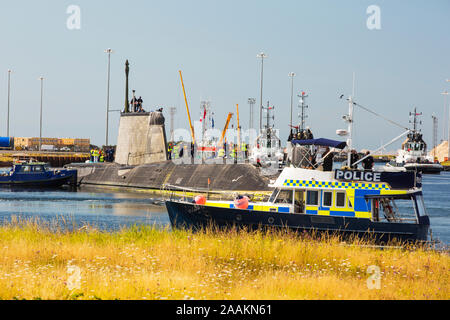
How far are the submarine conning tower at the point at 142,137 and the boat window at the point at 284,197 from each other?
44497mm

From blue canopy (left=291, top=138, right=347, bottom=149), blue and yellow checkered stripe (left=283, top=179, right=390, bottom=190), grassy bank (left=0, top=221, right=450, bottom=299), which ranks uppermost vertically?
blue canopy (left=291, top=138, right=347, bottom=149)

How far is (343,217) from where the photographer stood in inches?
839

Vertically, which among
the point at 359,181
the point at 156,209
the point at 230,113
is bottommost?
the point at 156,209

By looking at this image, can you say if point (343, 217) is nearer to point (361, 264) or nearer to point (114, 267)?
point (361, 264)

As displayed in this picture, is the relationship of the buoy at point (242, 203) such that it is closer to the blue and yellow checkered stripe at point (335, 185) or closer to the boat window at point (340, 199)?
the blue and yellow checkered stripe at point (335, 185)

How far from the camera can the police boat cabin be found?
21.3 meters

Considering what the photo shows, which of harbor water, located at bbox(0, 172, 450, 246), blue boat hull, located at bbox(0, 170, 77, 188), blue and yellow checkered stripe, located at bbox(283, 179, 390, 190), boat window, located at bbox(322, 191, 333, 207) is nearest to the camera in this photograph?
blue and yellow checkered stripe, located at bbox(283, 179, 390, 190)

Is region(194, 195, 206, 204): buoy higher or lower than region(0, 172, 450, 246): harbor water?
higher

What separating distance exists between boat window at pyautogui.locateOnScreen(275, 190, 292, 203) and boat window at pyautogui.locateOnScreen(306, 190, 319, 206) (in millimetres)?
789

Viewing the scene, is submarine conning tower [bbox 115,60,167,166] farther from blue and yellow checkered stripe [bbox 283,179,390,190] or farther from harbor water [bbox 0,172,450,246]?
blue and yellow checkered stripe [bbox 283,179,390,190]

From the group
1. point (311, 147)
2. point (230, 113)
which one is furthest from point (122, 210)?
point (230, 113)

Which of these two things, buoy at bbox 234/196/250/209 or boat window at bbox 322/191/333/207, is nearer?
boat window at bbox 322/191/333/207

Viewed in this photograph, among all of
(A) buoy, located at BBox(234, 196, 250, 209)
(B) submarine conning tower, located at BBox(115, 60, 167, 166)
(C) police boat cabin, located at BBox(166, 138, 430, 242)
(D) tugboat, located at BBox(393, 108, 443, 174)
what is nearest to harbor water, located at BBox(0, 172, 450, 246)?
(B) submarine conning tower, located at BBox(115, 60, 167, 166)
